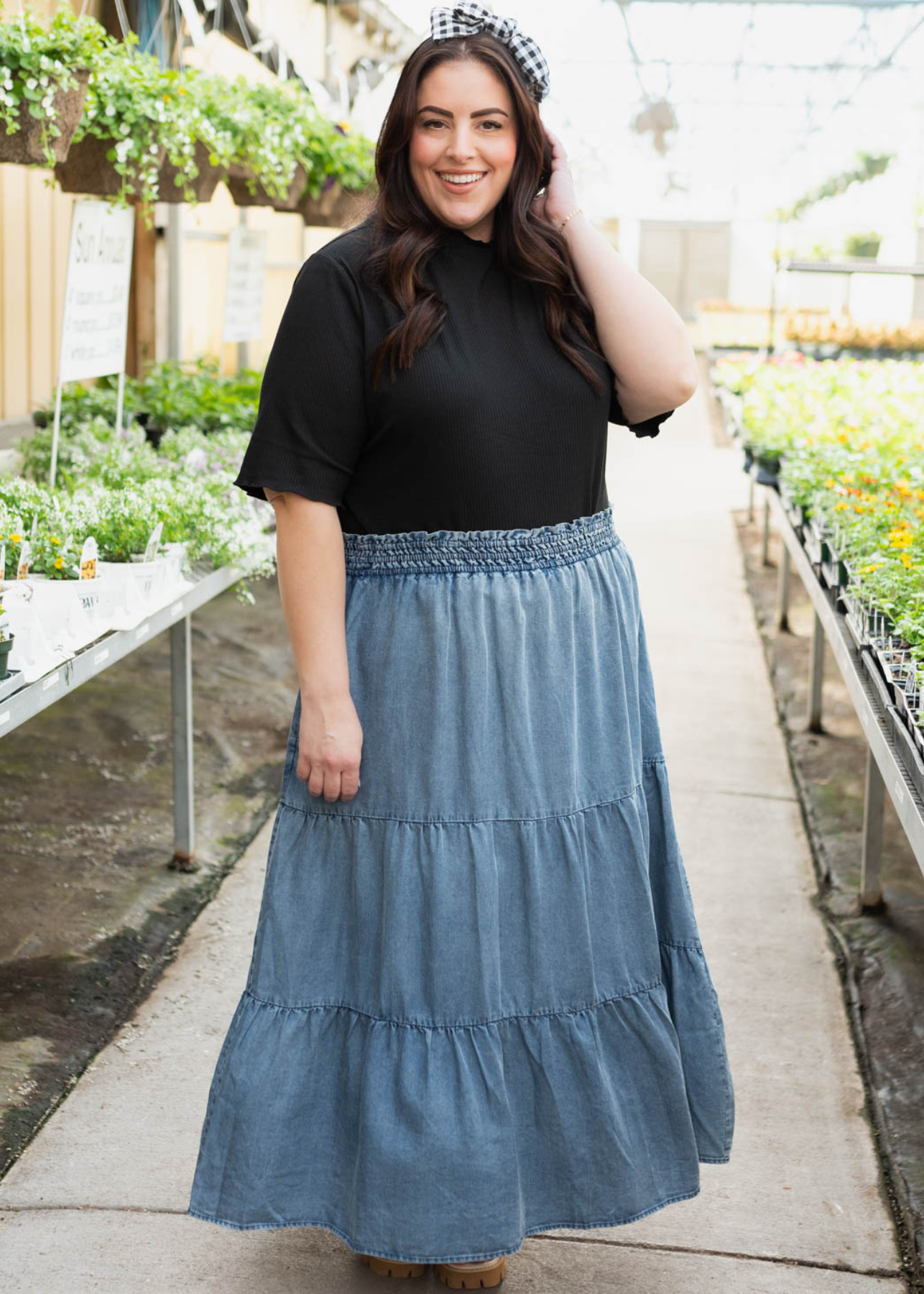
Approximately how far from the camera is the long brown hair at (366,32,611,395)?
5.41 ft

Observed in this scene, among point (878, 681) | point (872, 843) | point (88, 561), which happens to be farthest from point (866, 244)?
point (88, 561)

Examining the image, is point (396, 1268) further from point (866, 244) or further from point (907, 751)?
point (866, 244)

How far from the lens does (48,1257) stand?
6.47 ft

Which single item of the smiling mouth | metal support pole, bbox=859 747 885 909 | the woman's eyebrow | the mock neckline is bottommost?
metal support pole, bbox=859 747 885 909

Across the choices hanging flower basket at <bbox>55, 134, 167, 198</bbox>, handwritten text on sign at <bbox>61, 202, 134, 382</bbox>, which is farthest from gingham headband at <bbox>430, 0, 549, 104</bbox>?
hanging flower basket at <bbox>55, 134, 167, 198</bbox>

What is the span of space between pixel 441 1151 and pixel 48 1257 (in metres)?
0.68

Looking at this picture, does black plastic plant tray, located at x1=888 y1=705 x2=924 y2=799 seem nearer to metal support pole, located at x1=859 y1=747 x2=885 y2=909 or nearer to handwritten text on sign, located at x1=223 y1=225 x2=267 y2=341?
metal support pole, located at x1=859 y1=747 x2=885 y2=909

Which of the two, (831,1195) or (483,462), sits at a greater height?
(483,462)

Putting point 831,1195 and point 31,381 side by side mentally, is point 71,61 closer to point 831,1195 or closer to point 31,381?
point 831,1195

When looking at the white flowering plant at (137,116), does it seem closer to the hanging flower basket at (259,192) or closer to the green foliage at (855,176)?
the hanging flower basket at (259,192)

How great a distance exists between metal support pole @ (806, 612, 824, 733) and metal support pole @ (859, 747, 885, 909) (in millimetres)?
1149

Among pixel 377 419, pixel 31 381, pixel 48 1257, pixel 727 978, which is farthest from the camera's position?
pixel 31 381

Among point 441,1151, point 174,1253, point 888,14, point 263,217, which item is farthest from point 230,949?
point 888,14

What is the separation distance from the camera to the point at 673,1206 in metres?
2.16
